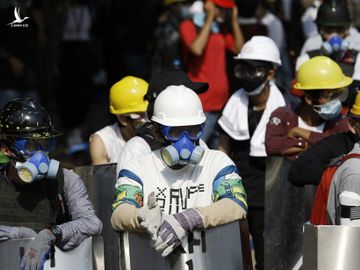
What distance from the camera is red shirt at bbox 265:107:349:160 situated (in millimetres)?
8422

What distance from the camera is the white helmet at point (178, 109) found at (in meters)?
6.96

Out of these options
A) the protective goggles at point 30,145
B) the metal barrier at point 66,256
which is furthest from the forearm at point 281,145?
the protective goggles at point 30,145

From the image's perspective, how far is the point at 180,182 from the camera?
23.0 ft

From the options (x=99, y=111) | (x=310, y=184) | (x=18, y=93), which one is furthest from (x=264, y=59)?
(x=99, y=111)

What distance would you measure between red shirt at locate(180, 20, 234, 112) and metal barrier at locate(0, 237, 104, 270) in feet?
14.1

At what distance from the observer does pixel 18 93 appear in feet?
44.1

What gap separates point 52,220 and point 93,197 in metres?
1.26

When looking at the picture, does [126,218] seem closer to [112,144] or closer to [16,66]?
[112,144]

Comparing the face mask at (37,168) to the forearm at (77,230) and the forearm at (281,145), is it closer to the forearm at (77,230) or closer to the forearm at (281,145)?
the forearm at (77,230)

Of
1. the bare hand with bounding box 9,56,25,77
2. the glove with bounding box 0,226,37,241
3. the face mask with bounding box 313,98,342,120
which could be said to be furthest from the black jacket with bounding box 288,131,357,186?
the bare hand with bounding box 9,56,25,77

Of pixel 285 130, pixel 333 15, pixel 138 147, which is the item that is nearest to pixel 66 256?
pixel 138 147

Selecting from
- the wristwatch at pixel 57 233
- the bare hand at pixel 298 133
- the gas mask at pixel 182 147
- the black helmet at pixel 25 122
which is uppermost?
the black helmet at pixel 25 122

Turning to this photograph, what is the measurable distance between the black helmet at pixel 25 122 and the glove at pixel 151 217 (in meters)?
0.90

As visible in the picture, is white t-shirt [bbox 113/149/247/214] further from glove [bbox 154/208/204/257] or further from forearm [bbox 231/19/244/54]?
forearm [bbox 231/19/244/54]
